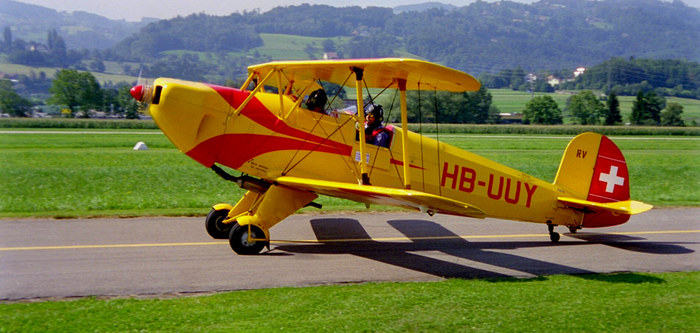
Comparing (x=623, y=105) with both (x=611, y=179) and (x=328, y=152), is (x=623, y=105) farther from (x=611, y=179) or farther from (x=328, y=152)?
(x=328, y=152)

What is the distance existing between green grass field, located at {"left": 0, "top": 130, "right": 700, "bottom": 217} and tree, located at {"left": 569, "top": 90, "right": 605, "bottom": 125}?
32.0 metres

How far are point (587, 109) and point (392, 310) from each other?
59.5m

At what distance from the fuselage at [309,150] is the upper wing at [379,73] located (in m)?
0.59

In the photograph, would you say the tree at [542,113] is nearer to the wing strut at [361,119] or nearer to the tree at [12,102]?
the tree at [12,102]

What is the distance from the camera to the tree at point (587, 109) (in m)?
59.3

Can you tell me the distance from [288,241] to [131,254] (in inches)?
99.3

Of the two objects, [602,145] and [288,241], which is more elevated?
[602,145]

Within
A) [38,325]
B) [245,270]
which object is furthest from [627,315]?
[38,325]

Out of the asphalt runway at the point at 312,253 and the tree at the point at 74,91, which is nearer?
the asphalt runway at the point at 312,253

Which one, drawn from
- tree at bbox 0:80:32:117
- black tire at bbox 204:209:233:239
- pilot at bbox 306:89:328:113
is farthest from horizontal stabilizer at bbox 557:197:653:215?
tree at bbox 0:80:32:117

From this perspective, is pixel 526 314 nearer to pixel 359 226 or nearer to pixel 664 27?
pixel 359 226

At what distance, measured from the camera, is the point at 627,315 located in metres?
6.55

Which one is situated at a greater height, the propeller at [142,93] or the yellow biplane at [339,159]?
the propeller at [142,93]

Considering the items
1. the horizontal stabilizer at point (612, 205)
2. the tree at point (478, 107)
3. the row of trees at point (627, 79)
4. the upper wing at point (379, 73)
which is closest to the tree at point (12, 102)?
the tree at point (478, 107)
